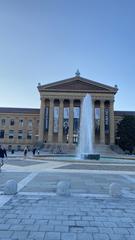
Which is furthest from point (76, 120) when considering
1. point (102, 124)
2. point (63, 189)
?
point (63, 189)

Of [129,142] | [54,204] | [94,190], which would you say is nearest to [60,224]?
[54,204]

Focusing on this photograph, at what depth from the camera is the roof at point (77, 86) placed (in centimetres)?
6838

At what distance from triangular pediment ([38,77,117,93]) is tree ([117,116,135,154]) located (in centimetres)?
1098

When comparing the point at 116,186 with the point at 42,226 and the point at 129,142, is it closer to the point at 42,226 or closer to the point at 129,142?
the point at 42,226

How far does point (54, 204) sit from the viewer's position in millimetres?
7840

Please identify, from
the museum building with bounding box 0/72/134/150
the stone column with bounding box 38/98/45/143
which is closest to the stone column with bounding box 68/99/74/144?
the museum building with bounding box 0/72/134/150

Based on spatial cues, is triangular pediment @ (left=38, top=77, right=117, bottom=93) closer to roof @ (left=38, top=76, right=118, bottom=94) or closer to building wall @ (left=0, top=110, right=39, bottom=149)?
roof @ (left=38, top=76, right=118, bottom=94)

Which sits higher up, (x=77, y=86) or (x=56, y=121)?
(x=77, y=86)

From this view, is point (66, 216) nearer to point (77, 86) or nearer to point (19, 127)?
point (77, 86)

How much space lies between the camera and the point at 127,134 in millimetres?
65438

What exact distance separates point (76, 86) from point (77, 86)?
0.29 metres

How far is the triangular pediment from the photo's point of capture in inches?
2697

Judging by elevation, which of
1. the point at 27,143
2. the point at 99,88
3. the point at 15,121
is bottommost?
the point at 27,143

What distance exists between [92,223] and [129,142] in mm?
61215
